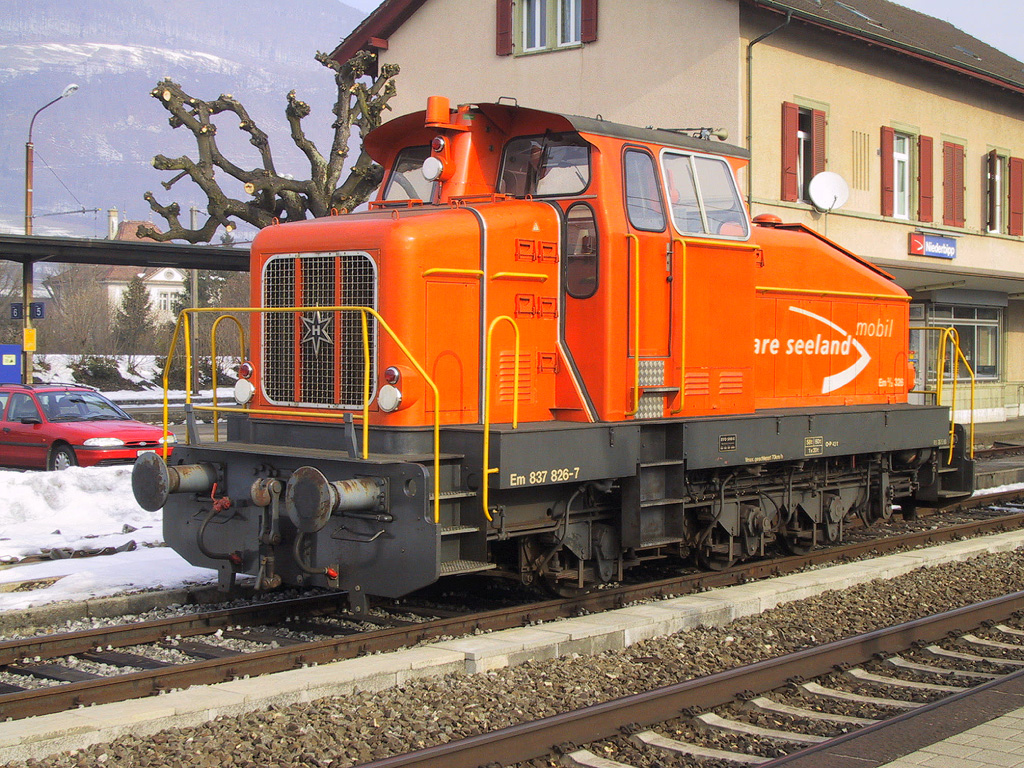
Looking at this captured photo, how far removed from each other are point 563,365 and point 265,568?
2.58m

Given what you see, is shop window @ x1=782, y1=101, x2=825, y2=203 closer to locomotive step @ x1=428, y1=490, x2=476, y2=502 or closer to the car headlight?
the car headlight

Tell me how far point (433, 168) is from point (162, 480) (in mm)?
2949

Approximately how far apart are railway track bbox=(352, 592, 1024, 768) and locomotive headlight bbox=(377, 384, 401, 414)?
2.38m

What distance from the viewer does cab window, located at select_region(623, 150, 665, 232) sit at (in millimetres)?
7773

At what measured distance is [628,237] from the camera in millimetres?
7664

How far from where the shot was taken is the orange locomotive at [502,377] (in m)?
6.73

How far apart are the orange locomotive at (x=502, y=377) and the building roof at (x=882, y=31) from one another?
44.6 ft

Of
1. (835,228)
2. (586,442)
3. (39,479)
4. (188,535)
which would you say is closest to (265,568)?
(188,535)

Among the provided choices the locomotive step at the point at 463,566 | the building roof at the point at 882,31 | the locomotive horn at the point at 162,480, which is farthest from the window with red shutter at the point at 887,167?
the locomotive horn at the point at 162,480

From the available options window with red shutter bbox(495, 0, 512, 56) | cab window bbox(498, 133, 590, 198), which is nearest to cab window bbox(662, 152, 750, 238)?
cab window bbox(498, 133, 590, 198)

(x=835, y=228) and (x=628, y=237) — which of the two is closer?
(x=628, y=237)

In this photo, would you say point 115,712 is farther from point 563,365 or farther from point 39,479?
point 39,479

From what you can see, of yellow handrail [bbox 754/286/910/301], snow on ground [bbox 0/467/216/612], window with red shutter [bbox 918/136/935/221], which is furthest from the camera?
window with red shutter [bbox 918/136/935/221]

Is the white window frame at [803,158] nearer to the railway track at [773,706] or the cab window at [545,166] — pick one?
the cab window at [545,166]
